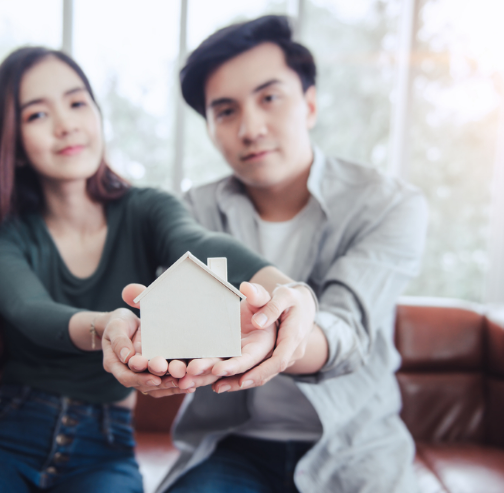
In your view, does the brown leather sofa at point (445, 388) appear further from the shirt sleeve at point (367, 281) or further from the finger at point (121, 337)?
the finger at point (121, 337)

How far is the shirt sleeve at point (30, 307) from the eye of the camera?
1.99 ft

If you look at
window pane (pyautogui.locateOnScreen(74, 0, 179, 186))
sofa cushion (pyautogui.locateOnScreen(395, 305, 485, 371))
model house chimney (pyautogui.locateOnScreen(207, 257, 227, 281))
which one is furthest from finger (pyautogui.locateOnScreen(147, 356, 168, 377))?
window pane (pyautogui.locateOnScreen(74, 0, 179, 186))

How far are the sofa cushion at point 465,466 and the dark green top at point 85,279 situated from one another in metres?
0.88

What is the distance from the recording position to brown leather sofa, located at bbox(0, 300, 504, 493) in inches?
52.3

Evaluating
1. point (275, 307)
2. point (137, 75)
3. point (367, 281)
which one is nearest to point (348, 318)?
point (367, 281)

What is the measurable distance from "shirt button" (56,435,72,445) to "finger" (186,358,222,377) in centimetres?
47

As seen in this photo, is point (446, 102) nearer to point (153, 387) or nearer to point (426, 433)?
point (426, 433)

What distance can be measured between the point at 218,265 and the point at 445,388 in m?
1.24

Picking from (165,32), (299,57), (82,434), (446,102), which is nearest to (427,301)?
(299,57)

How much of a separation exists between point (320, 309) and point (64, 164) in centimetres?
53

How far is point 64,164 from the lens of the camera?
29.1 inches

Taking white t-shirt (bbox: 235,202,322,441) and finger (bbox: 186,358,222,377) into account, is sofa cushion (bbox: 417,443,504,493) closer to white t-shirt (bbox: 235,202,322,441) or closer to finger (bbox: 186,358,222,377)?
white t-shirt (bbox: 235,202,322,441)

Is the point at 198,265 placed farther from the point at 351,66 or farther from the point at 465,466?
the point at 351,66

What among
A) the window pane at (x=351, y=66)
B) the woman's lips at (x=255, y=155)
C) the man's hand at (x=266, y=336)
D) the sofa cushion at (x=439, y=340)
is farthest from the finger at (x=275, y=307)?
the window pane at (x=351, y=66)
